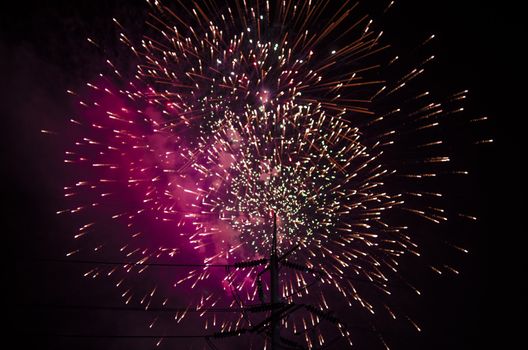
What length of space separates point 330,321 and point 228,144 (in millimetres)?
7926

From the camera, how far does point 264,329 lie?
585 inches

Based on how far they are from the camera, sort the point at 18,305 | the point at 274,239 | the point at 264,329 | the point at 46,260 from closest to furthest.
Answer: the point at 18,305
the point at 46,260
the point at 264,329
the point at 274,239

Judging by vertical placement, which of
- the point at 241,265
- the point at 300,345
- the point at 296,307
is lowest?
the point at 300,345

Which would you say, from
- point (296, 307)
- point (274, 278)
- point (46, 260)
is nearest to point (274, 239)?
point (274, 278)

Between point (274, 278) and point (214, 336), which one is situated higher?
point (274, 278)

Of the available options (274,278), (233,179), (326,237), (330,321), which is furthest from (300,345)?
(233,179)

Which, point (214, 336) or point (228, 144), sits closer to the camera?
point (214, 336)

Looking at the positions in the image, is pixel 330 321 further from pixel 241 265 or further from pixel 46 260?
pixel 46 260

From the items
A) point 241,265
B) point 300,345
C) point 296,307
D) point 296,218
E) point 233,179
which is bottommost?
point 300,345

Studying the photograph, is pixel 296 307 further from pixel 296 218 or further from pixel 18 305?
pixel 18 305

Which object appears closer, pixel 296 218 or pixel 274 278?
pixel 274 278

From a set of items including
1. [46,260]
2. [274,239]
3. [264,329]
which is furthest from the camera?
[274,239]

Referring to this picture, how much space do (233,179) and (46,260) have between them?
748 cm

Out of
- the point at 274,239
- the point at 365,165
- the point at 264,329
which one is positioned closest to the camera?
the point at 264,329
